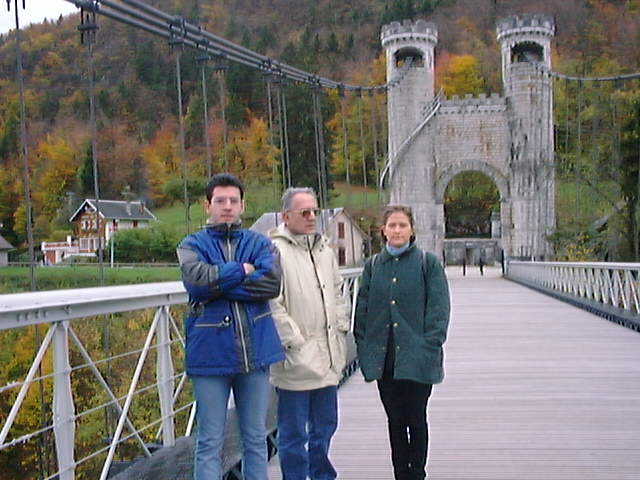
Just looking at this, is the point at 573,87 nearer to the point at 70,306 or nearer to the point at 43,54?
the point at 43,54

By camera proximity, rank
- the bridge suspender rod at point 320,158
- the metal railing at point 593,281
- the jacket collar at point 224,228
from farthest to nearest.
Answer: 1. the metal railing at point 593,281
2. the bridge suspender rod at point 320,158
3. the jacket collar at point 224,228

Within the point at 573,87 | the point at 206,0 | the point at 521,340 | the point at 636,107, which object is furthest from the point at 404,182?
the point at 206,0

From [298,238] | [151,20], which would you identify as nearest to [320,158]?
[151,20]

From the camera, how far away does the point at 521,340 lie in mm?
7242

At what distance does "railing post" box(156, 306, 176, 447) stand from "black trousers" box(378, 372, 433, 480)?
71 cm

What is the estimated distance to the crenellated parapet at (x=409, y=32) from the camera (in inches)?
991

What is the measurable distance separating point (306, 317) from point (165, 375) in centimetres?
52

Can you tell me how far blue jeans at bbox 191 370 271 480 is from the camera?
2162mm

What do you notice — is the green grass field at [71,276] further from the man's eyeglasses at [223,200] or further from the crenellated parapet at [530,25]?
the man's eyeglasses at [223,200]

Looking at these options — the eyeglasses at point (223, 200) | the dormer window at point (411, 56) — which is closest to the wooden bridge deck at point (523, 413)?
the eyeglasses at point (223, 200)

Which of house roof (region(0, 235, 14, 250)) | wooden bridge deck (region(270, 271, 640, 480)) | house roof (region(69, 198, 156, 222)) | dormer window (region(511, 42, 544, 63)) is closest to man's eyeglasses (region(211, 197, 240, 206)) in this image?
wooden bridge deck (region(270, 271, 640, 480))

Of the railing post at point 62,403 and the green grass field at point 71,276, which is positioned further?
the green grass field at point 71,276

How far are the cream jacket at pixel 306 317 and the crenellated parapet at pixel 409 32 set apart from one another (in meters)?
23.7

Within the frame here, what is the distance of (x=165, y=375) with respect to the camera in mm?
2645
